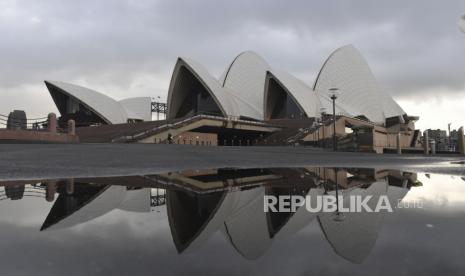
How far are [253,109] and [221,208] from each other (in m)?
55.7

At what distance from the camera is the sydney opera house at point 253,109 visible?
37.4 metres

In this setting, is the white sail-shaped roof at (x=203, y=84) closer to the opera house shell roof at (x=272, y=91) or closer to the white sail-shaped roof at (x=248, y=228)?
the opera house shell roof at (x=272, y=91)

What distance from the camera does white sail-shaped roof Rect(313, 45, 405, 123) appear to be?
5934 cm

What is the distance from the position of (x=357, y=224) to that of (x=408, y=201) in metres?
1.48

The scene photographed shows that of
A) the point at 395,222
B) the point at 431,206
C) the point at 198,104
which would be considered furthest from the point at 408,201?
the point at 198,104

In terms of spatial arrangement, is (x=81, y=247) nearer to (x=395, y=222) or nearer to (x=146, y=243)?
(x=146, y=243)

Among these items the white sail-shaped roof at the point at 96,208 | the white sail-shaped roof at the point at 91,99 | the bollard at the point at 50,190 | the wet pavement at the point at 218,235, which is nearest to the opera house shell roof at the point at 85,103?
the white sail-shaped roof at the point at 91,99

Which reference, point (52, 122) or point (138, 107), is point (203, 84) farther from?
point (52, 122)

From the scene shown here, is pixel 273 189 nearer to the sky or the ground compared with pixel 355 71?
nearer to the ground

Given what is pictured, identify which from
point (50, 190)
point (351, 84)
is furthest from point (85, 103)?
point (50, 190)

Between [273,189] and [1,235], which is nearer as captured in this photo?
[1,235]

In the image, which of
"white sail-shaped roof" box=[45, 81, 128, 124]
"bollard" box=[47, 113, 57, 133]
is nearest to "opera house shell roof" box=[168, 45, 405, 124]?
"white sail-shaped roof" box=[45, 81, 128, 124]

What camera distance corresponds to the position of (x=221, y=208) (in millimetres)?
3086

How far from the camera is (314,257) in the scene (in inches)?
68.2
